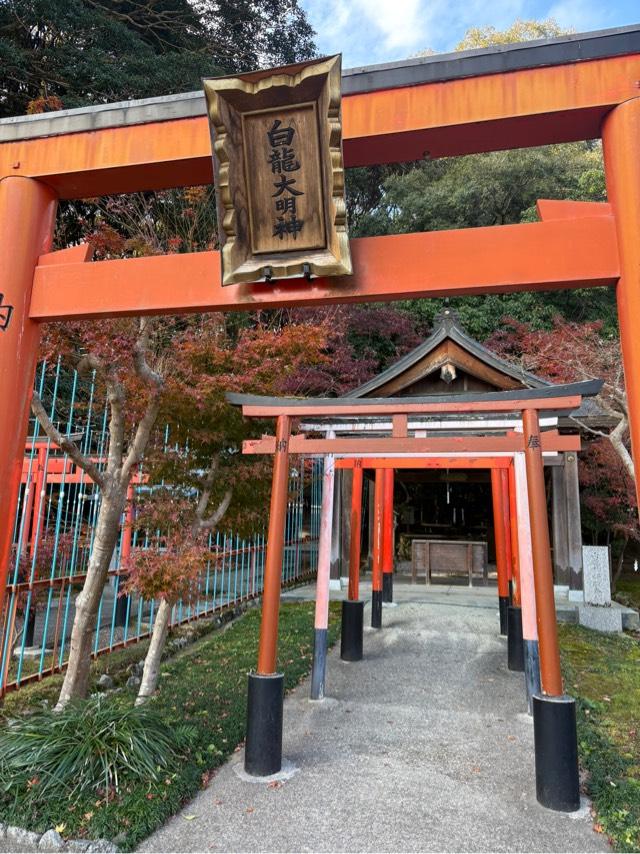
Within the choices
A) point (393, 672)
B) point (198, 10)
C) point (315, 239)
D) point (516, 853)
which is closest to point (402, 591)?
point (393, 672)

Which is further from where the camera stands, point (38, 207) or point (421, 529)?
point (421, 529)

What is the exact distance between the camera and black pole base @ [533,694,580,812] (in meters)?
3.70

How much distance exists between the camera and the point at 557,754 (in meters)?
3.76

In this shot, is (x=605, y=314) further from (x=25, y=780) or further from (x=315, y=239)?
(x=25, y=780)

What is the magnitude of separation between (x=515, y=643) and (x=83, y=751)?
Result: 5265 millimetres

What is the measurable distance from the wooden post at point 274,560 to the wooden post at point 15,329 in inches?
73.5

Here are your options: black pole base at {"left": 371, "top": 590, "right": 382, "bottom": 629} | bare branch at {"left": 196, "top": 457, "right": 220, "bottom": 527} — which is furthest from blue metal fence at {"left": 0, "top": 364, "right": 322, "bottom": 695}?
black pole base at {"left": 371, "top": 590, "right": 382, "bottom": 629}

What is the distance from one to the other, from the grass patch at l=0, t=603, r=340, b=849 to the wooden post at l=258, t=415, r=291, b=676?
843 mm

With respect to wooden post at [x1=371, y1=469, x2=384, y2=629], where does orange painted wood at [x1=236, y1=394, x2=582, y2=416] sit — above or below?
above

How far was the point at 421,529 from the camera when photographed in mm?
18047

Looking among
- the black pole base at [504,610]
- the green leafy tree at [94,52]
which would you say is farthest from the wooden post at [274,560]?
the green leafy tree at [94,52]

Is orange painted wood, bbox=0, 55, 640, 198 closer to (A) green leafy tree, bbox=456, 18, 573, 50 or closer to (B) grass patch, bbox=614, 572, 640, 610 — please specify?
(B) grass patch, bbox=614, 572, 640, 610

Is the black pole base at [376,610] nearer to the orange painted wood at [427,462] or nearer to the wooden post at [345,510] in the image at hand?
the orange painted wood at [427,462]

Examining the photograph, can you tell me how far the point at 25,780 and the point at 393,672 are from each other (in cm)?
448
